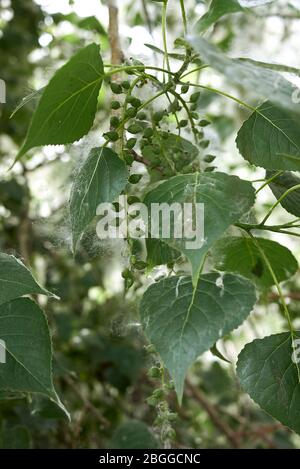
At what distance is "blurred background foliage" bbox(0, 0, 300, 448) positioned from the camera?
1583 millimetres

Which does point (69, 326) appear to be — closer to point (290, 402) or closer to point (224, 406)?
point (224, 406)

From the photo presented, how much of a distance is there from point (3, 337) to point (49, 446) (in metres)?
0.93

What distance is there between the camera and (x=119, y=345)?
1.93m

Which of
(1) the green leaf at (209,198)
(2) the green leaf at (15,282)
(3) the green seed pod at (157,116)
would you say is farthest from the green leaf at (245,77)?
(2) the green leaf at (15,282)

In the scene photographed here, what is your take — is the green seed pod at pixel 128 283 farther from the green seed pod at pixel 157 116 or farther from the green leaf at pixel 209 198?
the green seed pod at pixel 157 116

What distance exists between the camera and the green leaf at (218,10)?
745 mm

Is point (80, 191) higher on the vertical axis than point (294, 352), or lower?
higher

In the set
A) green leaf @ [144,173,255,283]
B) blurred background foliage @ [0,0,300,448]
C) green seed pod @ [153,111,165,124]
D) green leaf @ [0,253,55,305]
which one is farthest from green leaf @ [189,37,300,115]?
blurred background foliage @ [0,0,300,448]

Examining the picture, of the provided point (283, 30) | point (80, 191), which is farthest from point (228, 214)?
point (283, 30)

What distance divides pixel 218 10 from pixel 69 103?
21 centimetres

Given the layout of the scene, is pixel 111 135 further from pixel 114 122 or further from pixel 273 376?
pixel 273 376

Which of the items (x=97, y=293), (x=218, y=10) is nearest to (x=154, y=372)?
(x=218, y=10)

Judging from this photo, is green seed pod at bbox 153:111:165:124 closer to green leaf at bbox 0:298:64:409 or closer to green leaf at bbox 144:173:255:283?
green leaf at bbox 144:173:255:283

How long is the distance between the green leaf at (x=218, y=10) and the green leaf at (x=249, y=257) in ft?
1.02
